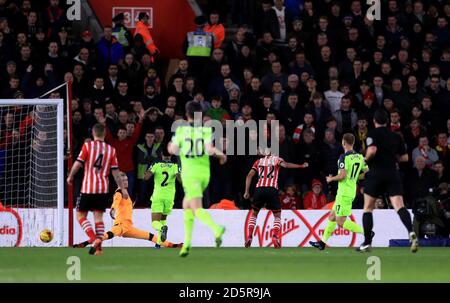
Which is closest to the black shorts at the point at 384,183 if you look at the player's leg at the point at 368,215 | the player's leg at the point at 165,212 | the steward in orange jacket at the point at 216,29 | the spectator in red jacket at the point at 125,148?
the player's leg at the point at 368,215

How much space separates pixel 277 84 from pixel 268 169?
12.0 ft

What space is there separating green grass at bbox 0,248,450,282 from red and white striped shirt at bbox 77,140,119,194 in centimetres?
102

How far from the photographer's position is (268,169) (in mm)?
21297

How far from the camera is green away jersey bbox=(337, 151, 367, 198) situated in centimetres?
1994

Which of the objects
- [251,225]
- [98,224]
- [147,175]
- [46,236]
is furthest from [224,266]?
[46,236]

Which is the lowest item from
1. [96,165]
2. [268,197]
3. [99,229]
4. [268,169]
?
[99,229]

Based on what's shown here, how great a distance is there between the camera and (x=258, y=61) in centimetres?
2569

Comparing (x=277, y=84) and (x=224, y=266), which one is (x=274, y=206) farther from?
(x=224, y=266)

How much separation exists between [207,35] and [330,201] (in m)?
4.43

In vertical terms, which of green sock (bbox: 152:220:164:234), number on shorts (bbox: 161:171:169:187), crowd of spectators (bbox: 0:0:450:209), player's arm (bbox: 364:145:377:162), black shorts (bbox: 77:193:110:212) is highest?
crowd of spectators (bbox: 0:0:450:209)

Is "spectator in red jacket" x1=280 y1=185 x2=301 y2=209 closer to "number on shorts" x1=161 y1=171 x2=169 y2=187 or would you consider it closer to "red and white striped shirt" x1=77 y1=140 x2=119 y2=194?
"number on shorts" x1=161 y1=171 x2=169 y2=187

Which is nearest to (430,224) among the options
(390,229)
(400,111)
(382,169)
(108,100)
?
(390,229)

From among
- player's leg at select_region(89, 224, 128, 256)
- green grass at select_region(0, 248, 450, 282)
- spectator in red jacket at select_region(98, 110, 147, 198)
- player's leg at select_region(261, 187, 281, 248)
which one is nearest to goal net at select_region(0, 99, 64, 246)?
spectator in red jacket at select_region(98, 110, 147, 198)

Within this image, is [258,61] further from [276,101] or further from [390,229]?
[390,229]
